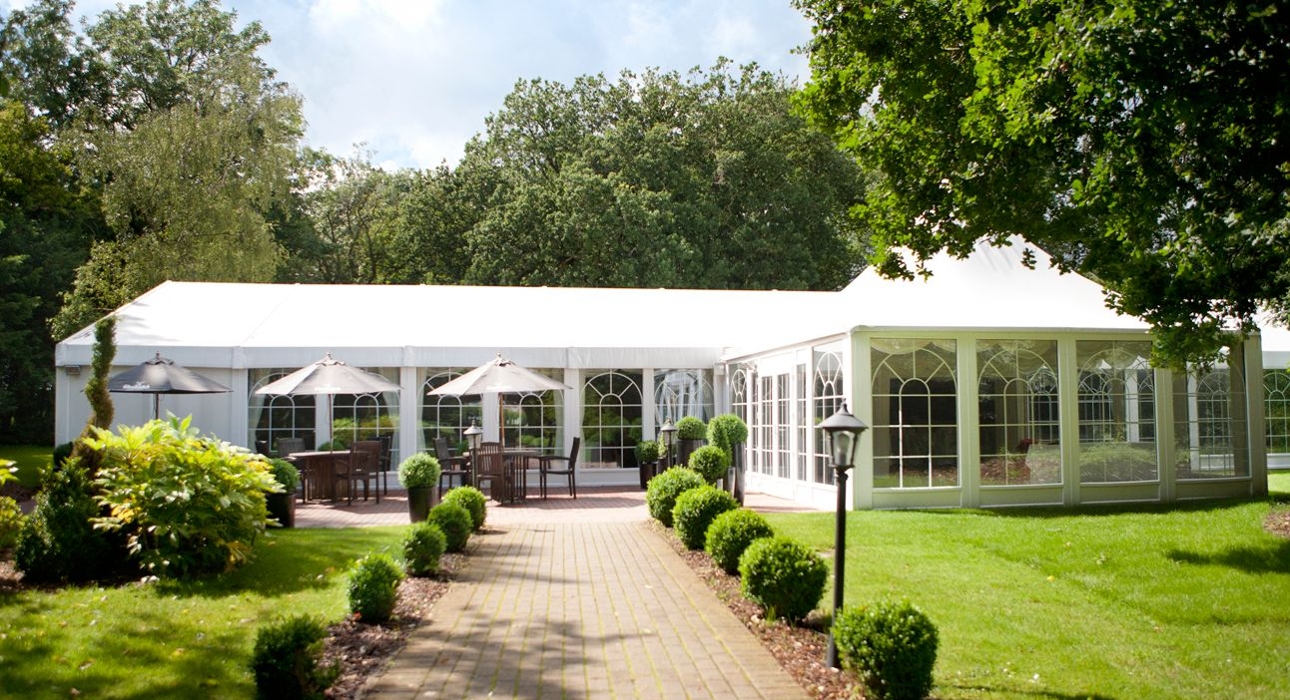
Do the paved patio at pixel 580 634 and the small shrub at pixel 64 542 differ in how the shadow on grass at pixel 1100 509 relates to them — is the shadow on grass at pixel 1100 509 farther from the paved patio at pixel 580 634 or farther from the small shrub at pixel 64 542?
the small shrub at pixel 64 542

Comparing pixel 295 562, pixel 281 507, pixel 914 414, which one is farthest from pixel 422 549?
pixel 914 414

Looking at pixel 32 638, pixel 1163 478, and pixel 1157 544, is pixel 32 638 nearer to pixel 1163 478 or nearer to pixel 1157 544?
pixel 1157 544

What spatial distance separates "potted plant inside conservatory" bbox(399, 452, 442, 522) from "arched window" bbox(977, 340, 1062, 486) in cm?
692

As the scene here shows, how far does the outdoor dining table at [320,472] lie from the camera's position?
14.1 meters

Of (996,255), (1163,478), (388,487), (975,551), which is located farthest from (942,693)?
(388,487)

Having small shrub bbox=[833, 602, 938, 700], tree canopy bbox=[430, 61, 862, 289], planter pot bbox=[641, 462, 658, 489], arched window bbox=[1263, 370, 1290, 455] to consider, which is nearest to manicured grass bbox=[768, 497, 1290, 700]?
small shrub bbox=[833, 602, 938, 700]

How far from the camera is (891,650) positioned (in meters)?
4.58

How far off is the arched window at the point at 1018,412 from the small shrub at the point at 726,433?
10.2 ft

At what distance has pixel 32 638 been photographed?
5973 mm

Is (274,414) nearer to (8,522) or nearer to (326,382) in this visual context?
(326,382)

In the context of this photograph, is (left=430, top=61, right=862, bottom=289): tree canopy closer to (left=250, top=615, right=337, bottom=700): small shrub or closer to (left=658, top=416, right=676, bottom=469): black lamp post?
(left=658, top=416, right=676, bottom=469): black lamp post

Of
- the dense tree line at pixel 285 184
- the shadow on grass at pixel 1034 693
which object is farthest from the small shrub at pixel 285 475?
the dense tree line at pixel 285 184

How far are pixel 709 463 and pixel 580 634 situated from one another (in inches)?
239

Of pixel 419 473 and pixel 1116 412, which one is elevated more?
pixel 1116 412
